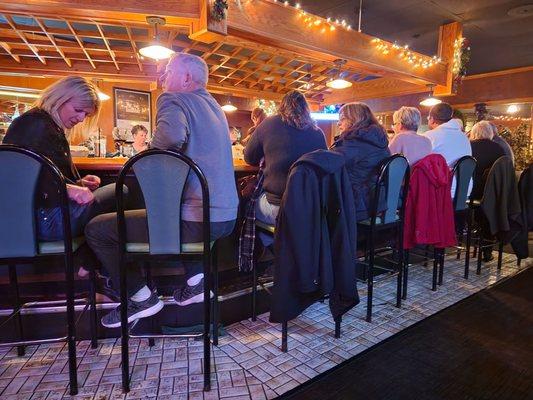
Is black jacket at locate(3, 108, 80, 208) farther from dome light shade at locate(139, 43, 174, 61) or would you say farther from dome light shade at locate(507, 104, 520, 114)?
dome light shade at locate(507, 104, 520, 114)

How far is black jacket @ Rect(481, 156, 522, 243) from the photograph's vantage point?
119 inches

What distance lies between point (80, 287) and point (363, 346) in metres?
1.68

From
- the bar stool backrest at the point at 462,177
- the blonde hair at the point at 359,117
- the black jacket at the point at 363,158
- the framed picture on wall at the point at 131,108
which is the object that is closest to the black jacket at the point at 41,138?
the black jacket at the point at 363,158

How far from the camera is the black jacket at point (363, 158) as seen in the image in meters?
2.20

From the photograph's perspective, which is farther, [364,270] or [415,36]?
[415,36]

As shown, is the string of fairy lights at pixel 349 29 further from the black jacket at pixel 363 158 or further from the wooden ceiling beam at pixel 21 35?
the wooden ceiling beam at pixel 21 35

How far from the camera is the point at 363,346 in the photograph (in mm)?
1917

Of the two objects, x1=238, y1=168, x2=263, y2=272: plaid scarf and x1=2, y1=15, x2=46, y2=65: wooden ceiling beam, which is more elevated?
x1=2, y1=15, x2=46, y2=65: wooden ceiling beam

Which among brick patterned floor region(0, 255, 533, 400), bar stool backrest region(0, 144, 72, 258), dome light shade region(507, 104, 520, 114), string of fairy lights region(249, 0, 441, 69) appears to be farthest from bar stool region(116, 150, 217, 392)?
dome light shade region(507, 104, 520, 114)

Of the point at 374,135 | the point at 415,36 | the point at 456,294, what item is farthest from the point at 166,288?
the point at 415,36

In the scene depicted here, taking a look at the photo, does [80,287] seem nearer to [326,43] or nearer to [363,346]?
[363,346]

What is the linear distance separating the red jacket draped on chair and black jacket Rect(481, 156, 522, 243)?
74cm

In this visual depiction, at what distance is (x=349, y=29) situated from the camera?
13.5 ft

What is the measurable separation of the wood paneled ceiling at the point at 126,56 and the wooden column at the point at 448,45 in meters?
1.18
